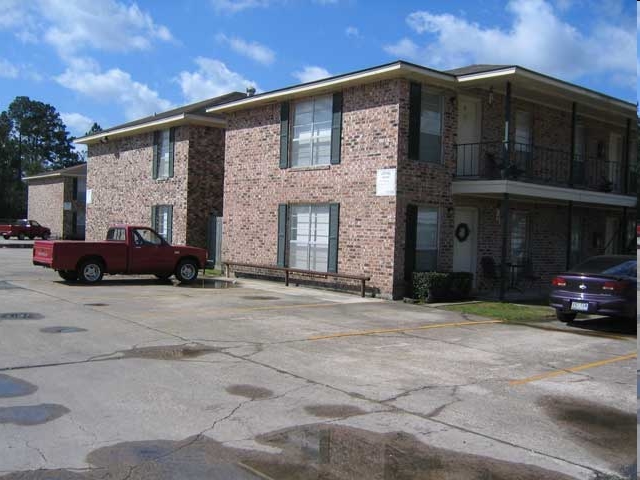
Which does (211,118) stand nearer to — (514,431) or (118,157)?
(118,157)

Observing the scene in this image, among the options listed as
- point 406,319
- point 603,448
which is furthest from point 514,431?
point 406,319

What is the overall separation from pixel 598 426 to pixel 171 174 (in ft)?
68.9

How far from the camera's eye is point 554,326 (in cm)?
1281

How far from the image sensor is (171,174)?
24875mm

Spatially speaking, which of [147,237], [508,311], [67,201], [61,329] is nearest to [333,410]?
[61,329]

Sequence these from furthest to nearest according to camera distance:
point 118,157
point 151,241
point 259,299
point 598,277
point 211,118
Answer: point 118,157
point 211,118
point 151,241
point 259,299
point 598,277

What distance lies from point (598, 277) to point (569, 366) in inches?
158

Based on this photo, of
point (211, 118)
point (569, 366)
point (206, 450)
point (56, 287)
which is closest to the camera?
point (206, 450)

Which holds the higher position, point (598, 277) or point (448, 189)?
point (448, 189)

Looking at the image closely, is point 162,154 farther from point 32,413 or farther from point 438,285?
point 32,413

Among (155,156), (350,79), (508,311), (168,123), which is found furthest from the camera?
(155,156)

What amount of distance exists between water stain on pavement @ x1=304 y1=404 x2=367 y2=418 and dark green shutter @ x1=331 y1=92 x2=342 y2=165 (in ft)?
38.7

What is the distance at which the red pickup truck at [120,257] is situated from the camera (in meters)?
16.9

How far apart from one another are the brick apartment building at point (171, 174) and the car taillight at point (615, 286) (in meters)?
15.3
